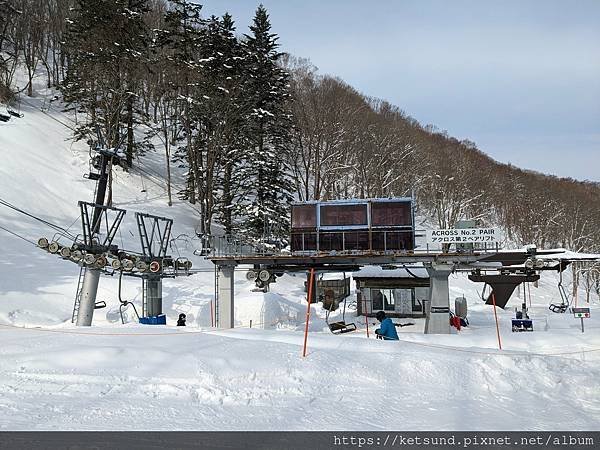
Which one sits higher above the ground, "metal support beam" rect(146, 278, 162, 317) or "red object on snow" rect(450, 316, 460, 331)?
"metal support beam" rect(146, 278, 162, 317)

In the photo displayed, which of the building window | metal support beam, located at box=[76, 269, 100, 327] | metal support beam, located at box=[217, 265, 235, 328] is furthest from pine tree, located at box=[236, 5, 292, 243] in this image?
metal support beam, located at box=[76, 269, 100, 327]

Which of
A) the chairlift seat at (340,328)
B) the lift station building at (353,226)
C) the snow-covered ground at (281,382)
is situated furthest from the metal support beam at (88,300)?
the chairlift seat at (340,328)

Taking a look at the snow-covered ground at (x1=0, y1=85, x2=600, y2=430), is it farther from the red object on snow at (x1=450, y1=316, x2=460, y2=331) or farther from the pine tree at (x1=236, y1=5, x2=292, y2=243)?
the pine tree at (x1=236, y1=5, x2=292, y2=243)

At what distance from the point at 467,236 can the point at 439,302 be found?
318 centimetres

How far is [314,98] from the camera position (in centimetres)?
5191

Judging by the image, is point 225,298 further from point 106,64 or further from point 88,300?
point 106,64

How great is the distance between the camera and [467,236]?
78.1 ft

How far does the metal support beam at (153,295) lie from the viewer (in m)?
24.8

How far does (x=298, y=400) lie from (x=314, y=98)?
44.9 m

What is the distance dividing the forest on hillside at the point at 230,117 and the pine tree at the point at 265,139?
9cm

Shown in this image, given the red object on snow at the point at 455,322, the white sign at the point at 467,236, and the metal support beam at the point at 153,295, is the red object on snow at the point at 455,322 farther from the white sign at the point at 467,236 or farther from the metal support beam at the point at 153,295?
the metal support beam at the point at 153,295

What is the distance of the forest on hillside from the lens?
138ft

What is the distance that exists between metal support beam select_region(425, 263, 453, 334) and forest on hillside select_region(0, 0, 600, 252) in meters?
7.72

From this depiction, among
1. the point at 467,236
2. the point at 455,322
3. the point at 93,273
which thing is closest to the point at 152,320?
the point at 93,273
